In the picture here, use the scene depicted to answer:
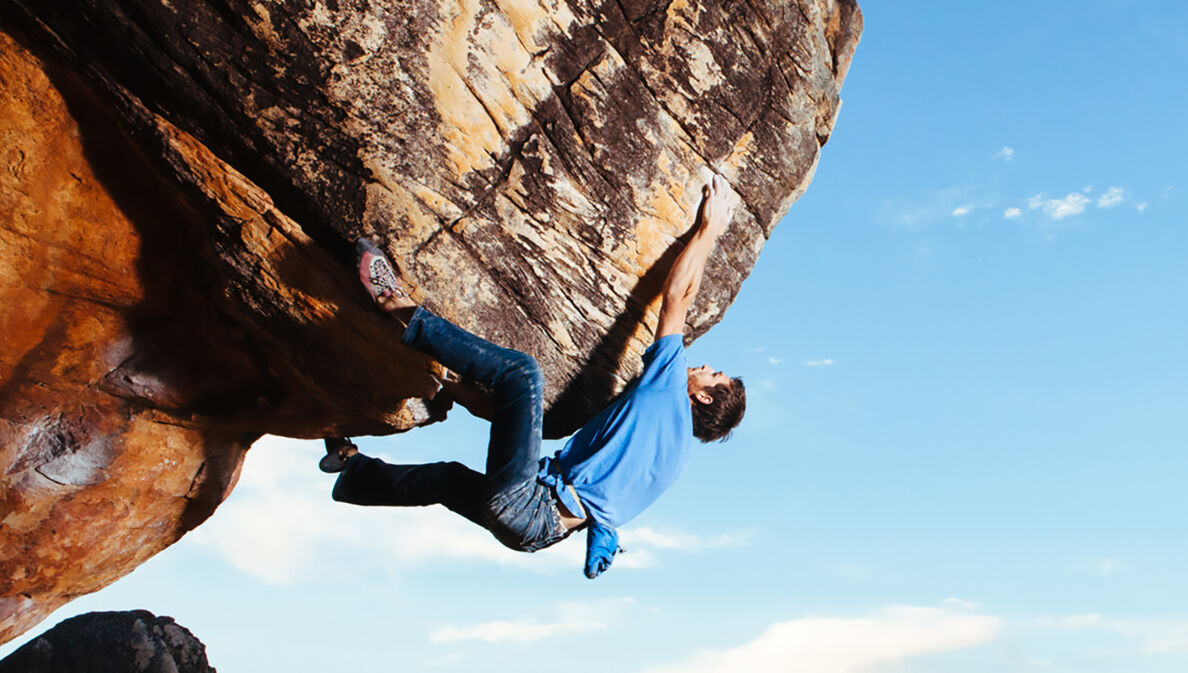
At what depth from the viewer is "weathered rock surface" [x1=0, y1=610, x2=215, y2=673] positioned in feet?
29.4

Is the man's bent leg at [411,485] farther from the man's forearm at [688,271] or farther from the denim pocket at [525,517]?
the man's forearm at [688,271]

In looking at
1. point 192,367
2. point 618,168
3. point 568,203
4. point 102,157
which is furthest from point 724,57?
point 192,367

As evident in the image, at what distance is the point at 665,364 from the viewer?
223 inches

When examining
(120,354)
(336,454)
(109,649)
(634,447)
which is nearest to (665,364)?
(634,447)

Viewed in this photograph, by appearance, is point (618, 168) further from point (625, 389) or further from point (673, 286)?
point (625, 389)

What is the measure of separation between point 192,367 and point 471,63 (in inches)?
141

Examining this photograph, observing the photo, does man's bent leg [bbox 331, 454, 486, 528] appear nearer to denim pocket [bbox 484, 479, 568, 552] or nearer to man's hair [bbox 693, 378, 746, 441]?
denim pocket [bbox 484, 479, 568, 552]

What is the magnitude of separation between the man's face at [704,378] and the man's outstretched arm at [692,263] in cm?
57

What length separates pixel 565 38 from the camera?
209 inches

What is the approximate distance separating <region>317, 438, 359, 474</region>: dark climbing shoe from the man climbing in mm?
395

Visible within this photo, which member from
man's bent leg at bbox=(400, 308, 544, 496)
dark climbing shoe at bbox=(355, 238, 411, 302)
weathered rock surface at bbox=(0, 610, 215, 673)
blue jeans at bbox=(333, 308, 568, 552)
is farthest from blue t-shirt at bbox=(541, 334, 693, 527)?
weathered rock surface at bbox=(0, 610, 215, 673)

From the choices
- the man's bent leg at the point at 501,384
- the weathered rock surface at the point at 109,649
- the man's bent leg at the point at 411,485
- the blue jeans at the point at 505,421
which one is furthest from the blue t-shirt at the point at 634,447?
the weathered rock surface at the point at 109,649

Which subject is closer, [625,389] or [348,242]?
[348,242]

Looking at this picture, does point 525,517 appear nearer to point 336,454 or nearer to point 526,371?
point 526,371
